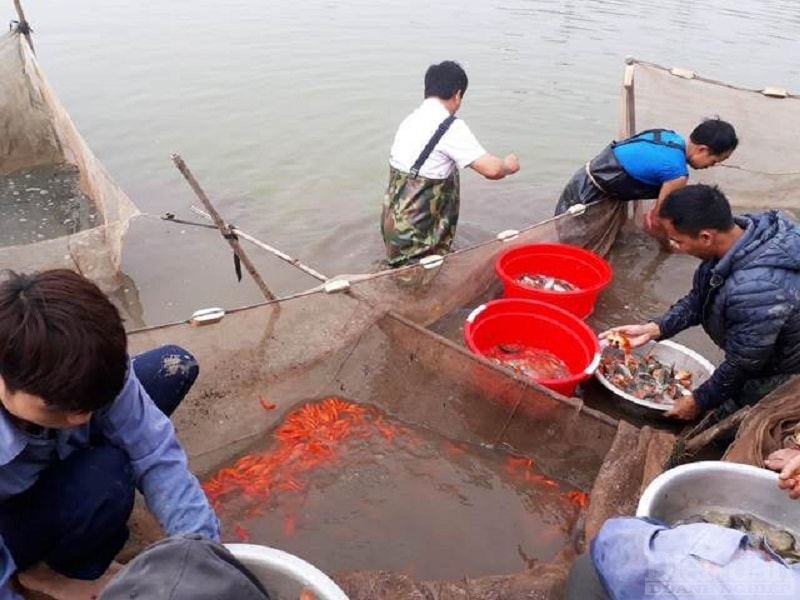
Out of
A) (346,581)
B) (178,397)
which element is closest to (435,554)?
(346,581)

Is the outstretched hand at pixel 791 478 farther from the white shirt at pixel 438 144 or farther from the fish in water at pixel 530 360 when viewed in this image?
the white shirt at pixel 438 144

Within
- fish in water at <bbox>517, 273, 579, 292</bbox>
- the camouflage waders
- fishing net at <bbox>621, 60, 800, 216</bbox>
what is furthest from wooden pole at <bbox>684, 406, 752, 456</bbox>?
fishing net at <bbox>621, 60, 800, 216</bbox>

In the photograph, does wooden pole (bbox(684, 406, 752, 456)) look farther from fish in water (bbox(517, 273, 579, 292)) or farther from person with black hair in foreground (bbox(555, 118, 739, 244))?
person with black hair in foreground (bbox(555, 118, 739, 244))

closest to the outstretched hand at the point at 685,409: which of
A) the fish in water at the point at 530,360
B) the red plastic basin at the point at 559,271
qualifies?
the fish in water at the point at 530,360

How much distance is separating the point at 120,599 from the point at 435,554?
2.07m

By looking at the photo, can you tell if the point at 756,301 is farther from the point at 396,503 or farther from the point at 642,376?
the point at 396,503

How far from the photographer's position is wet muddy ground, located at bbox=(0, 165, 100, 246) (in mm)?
5824

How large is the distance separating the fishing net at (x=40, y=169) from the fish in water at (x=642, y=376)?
357 centimetres

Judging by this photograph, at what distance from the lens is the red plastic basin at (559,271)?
4438 millimetres

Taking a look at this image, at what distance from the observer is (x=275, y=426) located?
3.48 meters

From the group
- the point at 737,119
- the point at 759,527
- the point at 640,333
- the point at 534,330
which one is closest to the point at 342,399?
the point at 534,330

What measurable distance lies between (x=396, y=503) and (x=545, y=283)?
2.32 m

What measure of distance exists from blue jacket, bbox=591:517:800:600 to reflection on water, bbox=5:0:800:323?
4.30 metres

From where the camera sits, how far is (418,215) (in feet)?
16.0
